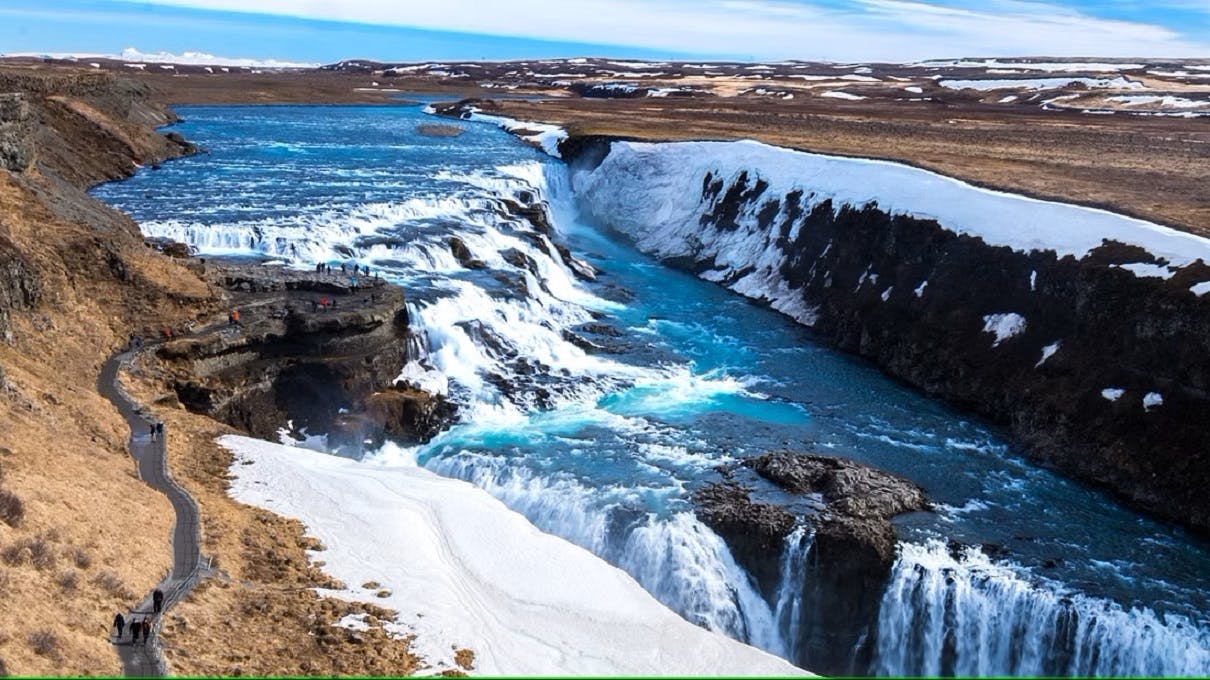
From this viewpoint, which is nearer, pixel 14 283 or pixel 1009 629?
pixel 1009 629

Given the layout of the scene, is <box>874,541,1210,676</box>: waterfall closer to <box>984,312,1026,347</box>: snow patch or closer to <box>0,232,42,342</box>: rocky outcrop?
<box>984,312,1026,347</box>: snow patch

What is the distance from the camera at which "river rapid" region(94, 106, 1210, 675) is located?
72.3 feet

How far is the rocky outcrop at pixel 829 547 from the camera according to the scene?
22.8 m

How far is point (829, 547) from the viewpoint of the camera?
76.8 feet

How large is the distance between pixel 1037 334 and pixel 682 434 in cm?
1426

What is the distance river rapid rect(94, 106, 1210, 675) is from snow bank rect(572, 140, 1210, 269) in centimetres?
426

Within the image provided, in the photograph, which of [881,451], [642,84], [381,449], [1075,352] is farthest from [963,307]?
[642,84]

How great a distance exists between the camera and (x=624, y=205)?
219 ft

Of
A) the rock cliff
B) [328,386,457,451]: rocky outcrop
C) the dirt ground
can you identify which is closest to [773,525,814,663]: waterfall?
[328,386,457,451]: rocky outcrop

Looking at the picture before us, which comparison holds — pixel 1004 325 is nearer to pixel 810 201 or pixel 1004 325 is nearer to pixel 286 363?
pixel 810 201

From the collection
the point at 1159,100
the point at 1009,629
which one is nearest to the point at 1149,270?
the point at 1009,629

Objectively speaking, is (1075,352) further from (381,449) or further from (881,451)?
(381,449)

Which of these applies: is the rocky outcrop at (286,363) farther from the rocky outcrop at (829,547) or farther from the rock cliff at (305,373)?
the rocky outcrop at (829,547)

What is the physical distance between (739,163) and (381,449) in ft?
122
